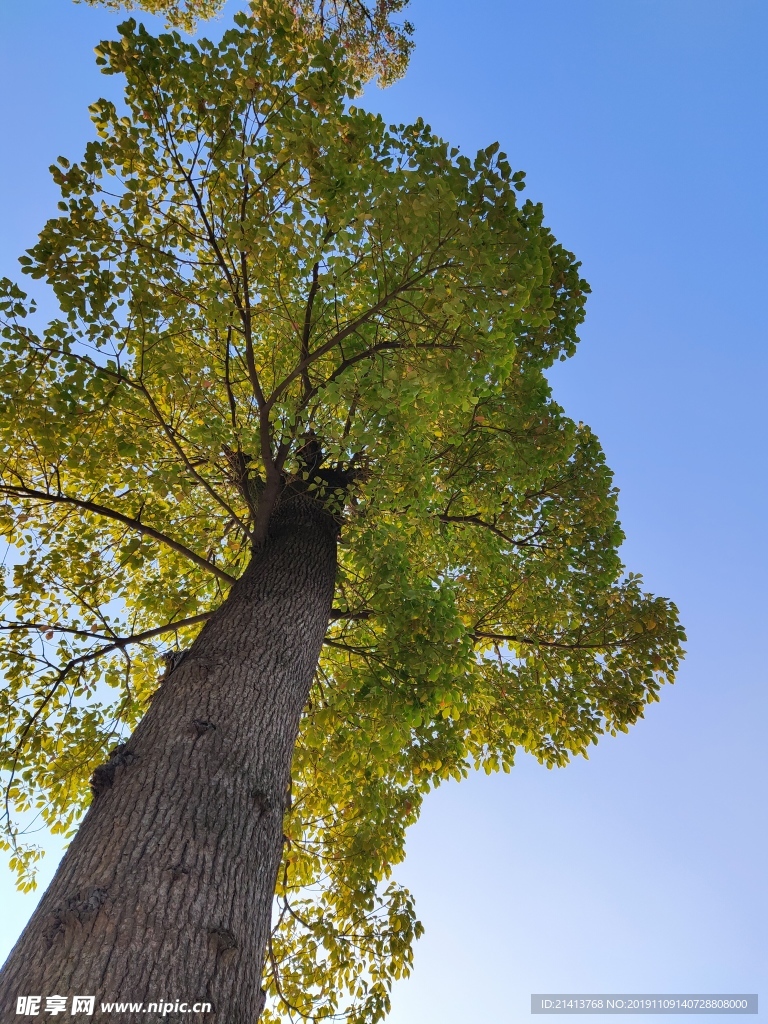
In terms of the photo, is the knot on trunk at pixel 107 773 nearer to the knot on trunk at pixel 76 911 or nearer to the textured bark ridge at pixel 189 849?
the textured bark ridge at pixel 189 849

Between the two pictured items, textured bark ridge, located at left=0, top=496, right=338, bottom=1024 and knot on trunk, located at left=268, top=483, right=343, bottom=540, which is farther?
knot on trunk, located at left=268, top=483, right=343, bottom=540

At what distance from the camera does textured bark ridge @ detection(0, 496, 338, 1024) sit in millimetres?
1965

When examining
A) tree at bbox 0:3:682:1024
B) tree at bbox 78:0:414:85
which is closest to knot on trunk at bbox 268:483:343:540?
tree at bbox 0:3:682:1024

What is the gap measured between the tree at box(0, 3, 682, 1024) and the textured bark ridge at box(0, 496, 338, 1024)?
0.5 inches

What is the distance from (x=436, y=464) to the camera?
569 centimetres

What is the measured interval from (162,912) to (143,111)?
15.2 feet

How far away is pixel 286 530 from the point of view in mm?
4918

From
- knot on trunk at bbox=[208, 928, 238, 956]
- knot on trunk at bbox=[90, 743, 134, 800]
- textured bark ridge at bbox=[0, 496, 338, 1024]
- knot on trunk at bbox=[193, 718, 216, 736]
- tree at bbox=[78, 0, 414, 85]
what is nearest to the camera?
textured bark ridge at bbox=[0, 496, 338, 1024]

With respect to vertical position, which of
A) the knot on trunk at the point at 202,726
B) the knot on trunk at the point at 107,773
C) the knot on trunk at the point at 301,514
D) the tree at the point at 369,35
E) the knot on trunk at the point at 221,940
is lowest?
the knot on trunk at the point at 221,940

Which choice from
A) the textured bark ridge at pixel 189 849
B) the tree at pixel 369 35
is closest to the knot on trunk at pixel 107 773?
the textured bark ridge at pixel 189 849

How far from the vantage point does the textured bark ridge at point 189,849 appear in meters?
1.96

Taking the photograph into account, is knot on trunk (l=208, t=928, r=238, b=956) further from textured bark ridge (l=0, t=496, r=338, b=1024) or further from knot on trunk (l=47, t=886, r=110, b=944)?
knot on trunk (l=47, t=886, r=110, b=944)

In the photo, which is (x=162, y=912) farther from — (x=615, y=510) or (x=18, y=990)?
(x=615, y=510)

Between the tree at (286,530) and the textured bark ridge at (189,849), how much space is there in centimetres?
1
